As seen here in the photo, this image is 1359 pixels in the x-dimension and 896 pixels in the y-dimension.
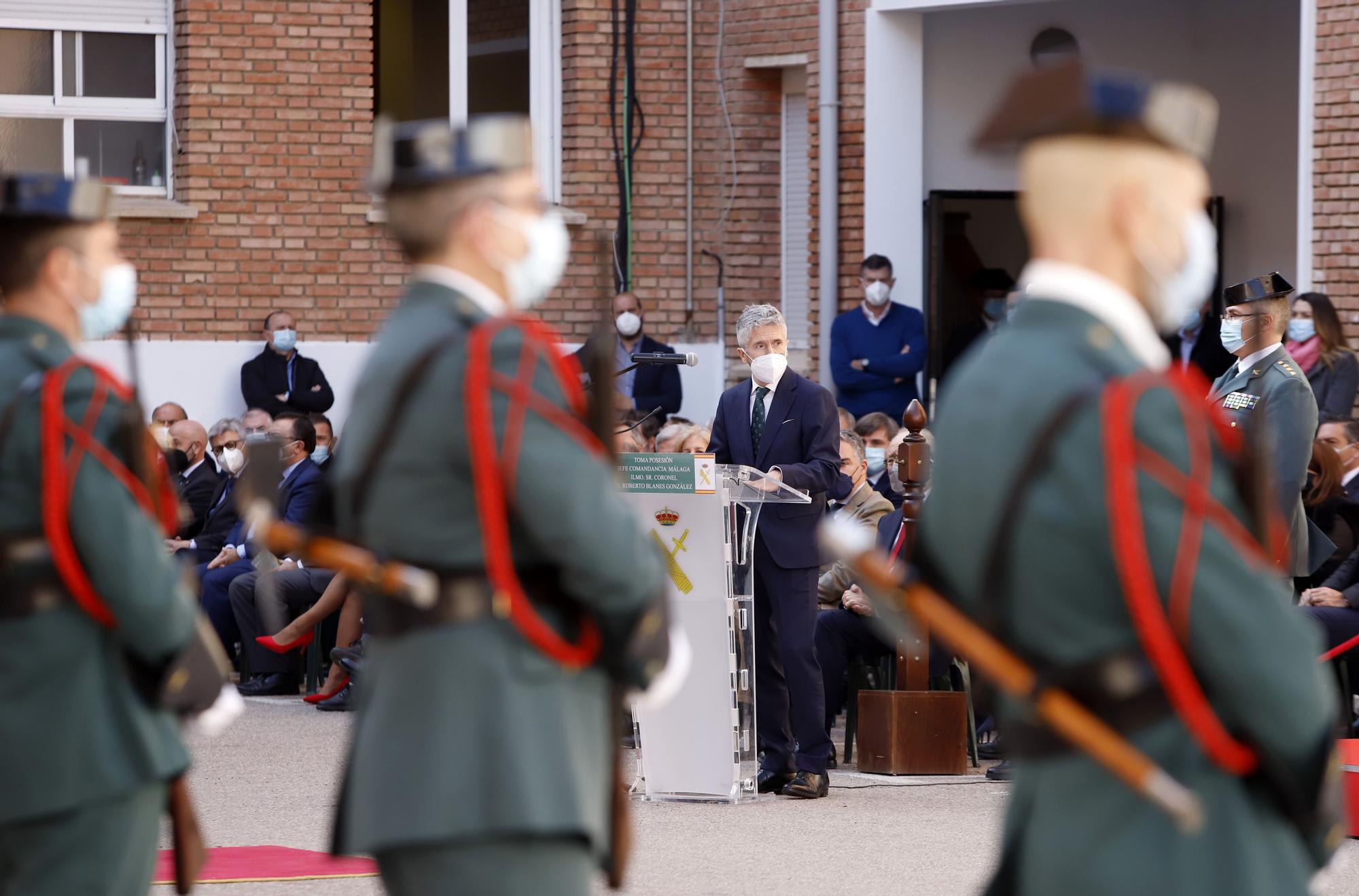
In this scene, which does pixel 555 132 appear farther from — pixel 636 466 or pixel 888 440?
pixel 636 466

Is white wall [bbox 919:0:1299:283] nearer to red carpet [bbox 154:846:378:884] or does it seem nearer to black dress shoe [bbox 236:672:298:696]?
black dress shoe [bbox 236:672:298:696]

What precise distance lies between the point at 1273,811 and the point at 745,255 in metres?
13.1

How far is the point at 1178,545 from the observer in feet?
8.00

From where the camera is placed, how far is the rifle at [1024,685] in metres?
2.45

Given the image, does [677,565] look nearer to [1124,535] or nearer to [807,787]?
[807,787]

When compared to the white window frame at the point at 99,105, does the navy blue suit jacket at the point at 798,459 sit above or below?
below

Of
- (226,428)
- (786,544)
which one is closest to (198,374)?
(226,428)

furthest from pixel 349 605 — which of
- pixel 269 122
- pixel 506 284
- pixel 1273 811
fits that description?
pixel 1273 811

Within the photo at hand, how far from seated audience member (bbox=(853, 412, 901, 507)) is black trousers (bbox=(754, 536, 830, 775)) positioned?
276 centimetres

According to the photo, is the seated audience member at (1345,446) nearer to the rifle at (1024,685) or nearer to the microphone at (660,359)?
the microphone at (660,359)

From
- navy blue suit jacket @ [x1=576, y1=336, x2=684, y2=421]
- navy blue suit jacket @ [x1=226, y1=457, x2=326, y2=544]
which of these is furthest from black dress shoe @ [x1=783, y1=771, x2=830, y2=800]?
navy blue suit jacket @ [x1=576, y1=336, x2=684, y2=421]

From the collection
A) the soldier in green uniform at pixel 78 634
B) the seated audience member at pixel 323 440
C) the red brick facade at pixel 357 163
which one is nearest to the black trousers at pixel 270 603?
the seated audience member at pixel 323 440

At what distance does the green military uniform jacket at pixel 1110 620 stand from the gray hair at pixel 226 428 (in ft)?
35.0

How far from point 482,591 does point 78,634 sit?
0.93 metres
